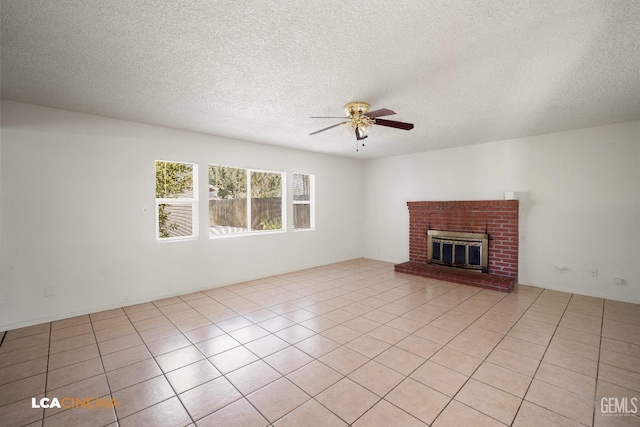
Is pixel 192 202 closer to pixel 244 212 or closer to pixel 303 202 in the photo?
pixel 244 212

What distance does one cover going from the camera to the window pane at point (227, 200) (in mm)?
4629

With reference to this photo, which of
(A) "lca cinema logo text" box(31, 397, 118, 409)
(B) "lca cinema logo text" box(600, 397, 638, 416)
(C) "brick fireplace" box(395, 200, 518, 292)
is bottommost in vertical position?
(A) "lca cinema logo text" box(31, 397, 118, 409)

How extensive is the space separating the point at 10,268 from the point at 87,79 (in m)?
2.27

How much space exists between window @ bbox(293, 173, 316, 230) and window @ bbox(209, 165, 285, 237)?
36 centimetres

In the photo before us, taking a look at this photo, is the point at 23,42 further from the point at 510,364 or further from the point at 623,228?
the point at 623,228

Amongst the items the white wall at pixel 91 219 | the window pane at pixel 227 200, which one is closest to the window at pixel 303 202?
the window pane at pixel 227 200

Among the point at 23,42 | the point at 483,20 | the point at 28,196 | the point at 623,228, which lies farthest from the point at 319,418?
the point at 623,228

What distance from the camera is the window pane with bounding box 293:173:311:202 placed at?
19.1ft

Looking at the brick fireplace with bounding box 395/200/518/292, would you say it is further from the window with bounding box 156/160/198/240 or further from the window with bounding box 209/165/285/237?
the window with bounding box 156/160/198/240

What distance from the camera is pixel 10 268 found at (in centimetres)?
302

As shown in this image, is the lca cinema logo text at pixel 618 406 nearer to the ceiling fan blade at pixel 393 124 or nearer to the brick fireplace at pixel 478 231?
the brick fireplace at pixel 478 231

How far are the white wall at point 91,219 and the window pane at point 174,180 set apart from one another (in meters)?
0.15

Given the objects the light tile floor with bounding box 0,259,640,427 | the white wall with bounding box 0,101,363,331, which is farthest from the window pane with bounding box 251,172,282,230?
the light tile floor with bounding box 0,259,640,427

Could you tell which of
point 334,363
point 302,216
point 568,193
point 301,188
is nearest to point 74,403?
point 334,363
